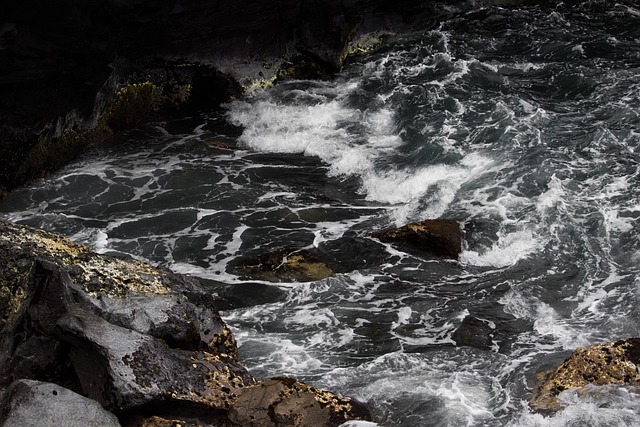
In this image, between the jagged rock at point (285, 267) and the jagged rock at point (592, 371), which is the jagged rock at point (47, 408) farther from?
the jagged rock at point (285, 267)

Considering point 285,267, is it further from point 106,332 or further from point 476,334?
point 106,332

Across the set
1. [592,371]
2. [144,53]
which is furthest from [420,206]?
[144,53]

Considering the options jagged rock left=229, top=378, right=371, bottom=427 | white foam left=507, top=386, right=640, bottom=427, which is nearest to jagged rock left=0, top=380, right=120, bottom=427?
jagged rock left=229, top=378, right=371, bottom=427

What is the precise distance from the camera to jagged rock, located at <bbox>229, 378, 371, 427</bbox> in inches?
284

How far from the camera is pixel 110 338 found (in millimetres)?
7180

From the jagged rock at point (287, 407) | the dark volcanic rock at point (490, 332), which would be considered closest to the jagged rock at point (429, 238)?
the dark volcanic rock at point (490, 332)

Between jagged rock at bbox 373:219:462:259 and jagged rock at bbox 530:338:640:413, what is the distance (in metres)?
3.51

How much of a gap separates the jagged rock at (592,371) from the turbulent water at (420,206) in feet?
0.71

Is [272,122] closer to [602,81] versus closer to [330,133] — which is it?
[330,133]

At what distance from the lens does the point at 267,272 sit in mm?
11367

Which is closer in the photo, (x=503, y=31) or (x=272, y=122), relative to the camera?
(x=272, y=122)

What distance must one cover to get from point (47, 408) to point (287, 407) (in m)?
2.19

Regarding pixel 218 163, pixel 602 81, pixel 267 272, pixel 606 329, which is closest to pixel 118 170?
pixel 218 163

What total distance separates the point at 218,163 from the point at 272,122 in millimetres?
2066
